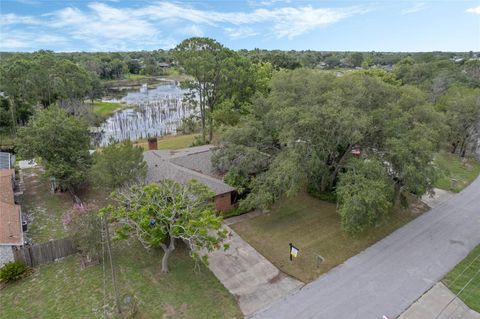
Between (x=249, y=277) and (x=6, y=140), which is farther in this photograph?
(x=6, y=140)

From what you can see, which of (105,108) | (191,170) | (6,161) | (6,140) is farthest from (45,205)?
(105,108)

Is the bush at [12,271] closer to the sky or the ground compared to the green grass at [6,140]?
closer to the ground

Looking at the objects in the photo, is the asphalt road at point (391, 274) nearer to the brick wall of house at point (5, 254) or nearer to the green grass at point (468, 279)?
the green grass at point (468, 279)

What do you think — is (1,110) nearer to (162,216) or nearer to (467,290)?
(162,216)

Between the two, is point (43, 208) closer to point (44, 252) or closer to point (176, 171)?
point (44, 252)

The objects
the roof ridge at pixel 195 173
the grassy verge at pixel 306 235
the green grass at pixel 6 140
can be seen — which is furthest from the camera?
the green grass at pixel 6 140

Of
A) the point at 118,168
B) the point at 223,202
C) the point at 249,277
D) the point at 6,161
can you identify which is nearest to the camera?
the point at 249,277

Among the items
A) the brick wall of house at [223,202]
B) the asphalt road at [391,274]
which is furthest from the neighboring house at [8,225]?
the asphalt road at [391,274]
